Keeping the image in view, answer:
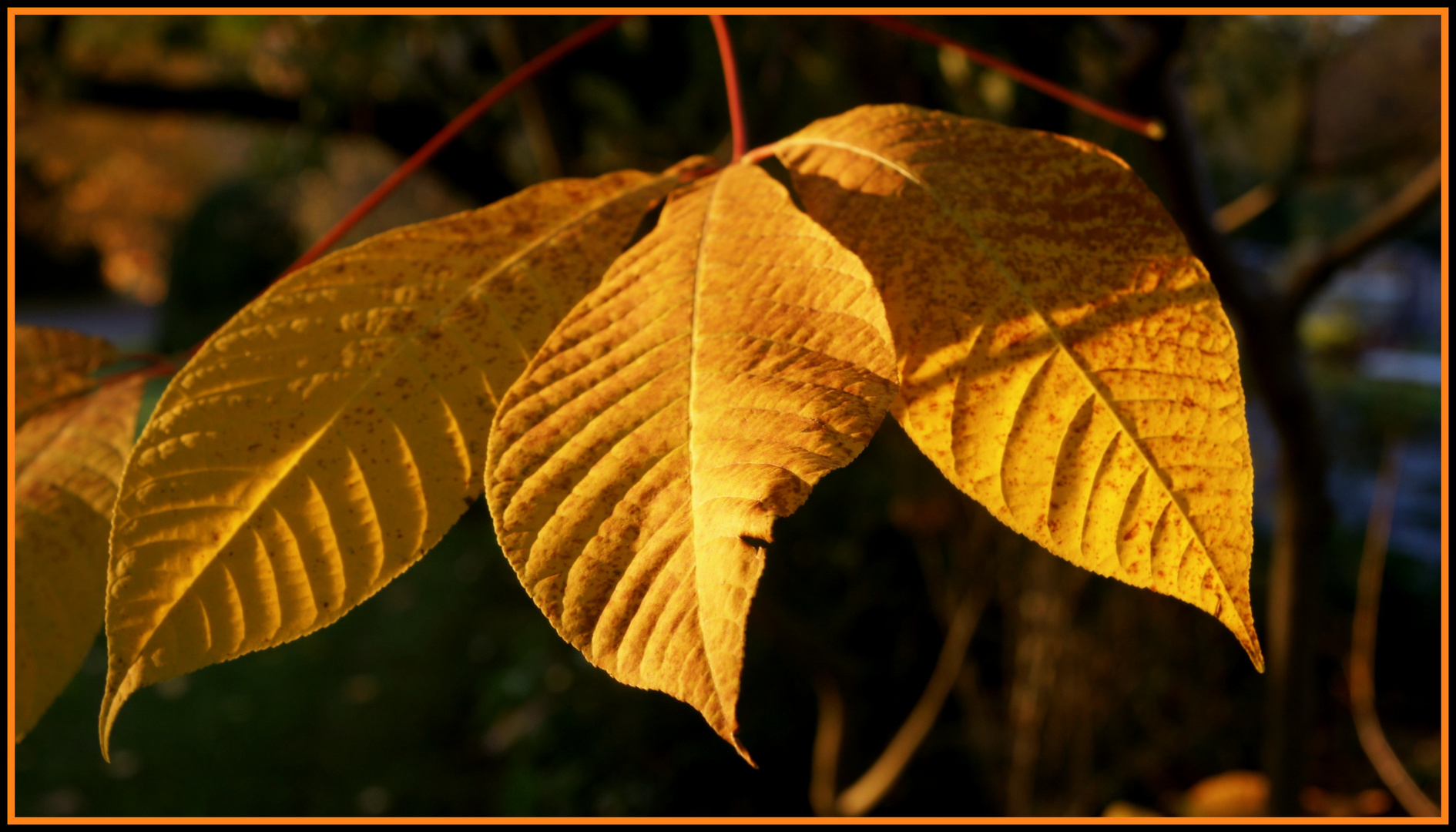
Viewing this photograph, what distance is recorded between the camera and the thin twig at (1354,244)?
1128mm

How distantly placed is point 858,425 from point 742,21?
1605 millimetres

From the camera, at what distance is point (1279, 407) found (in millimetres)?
1109

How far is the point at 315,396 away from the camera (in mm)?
324

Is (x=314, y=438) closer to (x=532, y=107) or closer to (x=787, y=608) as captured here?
(x=532, y=107)

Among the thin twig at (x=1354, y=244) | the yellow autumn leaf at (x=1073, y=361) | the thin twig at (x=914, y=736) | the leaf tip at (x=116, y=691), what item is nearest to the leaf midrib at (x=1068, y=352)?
the yellow autumn leaf at (x=1073, y=361)

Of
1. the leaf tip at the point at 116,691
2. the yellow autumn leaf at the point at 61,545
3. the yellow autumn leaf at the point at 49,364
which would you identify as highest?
the yellow autumn leaf at the point at 49,364

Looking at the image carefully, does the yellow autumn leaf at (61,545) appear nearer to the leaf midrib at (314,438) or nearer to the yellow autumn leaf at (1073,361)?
the leaf midrib at (314,438)

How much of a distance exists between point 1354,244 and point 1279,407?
0.25 meters

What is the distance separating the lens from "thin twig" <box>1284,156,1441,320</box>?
3.70 feet

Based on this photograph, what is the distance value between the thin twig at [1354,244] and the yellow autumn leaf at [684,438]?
104 centimetres

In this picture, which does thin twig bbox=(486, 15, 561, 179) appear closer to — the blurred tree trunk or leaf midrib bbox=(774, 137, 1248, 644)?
the blurred tree trunk

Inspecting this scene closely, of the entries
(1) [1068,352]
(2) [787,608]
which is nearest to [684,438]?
(1) [1068,352]

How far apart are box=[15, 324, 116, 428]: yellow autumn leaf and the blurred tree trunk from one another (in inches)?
31.3

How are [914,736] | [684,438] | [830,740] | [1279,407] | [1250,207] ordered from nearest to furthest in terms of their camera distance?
[684,438] < [1279,407] < [1250,207] < [830,740] < [914,736]
